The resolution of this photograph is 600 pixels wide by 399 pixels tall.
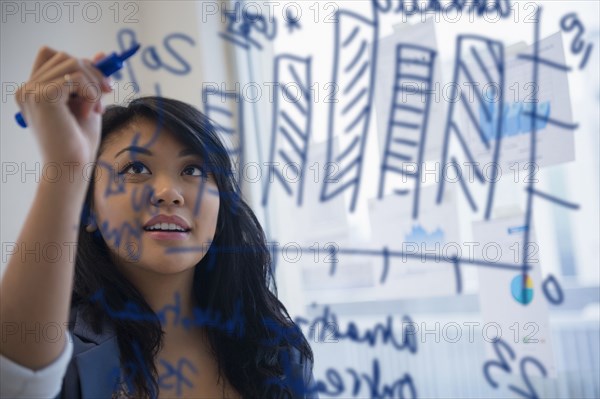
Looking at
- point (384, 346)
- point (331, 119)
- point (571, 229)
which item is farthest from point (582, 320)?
point (331, 119)

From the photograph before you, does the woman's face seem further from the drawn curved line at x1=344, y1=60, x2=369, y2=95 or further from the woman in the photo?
the drawn curved line at x1=344, y1=60, x2=369, y2=95

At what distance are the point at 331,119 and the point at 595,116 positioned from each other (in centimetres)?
28

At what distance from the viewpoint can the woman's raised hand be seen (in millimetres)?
350

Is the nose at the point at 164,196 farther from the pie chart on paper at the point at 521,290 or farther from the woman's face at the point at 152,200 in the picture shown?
the pie chart on paper at the point at 521,290

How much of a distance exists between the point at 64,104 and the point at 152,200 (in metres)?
0.14

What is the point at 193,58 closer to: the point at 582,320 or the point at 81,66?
the point at 81,66

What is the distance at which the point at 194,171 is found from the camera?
1.67ft

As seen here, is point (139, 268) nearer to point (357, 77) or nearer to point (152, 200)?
point (152, 200)

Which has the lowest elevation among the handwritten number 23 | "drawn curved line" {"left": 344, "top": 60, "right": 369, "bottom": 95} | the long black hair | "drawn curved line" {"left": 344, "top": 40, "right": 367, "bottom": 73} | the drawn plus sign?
the handwritten number 23

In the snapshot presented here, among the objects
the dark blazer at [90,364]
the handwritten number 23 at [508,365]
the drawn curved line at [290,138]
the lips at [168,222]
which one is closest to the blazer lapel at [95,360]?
the dark blazer at [90,364]

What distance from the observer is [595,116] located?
56 centimetres

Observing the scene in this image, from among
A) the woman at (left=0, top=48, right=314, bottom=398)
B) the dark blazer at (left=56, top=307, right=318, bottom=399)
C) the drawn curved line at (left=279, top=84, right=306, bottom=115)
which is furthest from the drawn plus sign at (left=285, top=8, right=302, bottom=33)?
the dark blazer at (left=56, top=307, right=318, bottom=399)

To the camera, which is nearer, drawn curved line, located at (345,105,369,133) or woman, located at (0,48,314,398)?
woman, located at (0,48,314,398)

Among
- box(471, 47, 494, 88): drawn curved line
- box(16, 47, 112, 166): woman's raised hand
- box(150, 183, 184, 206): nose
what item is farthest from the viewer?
box(471, 47, 494, 88): drawn curved line
